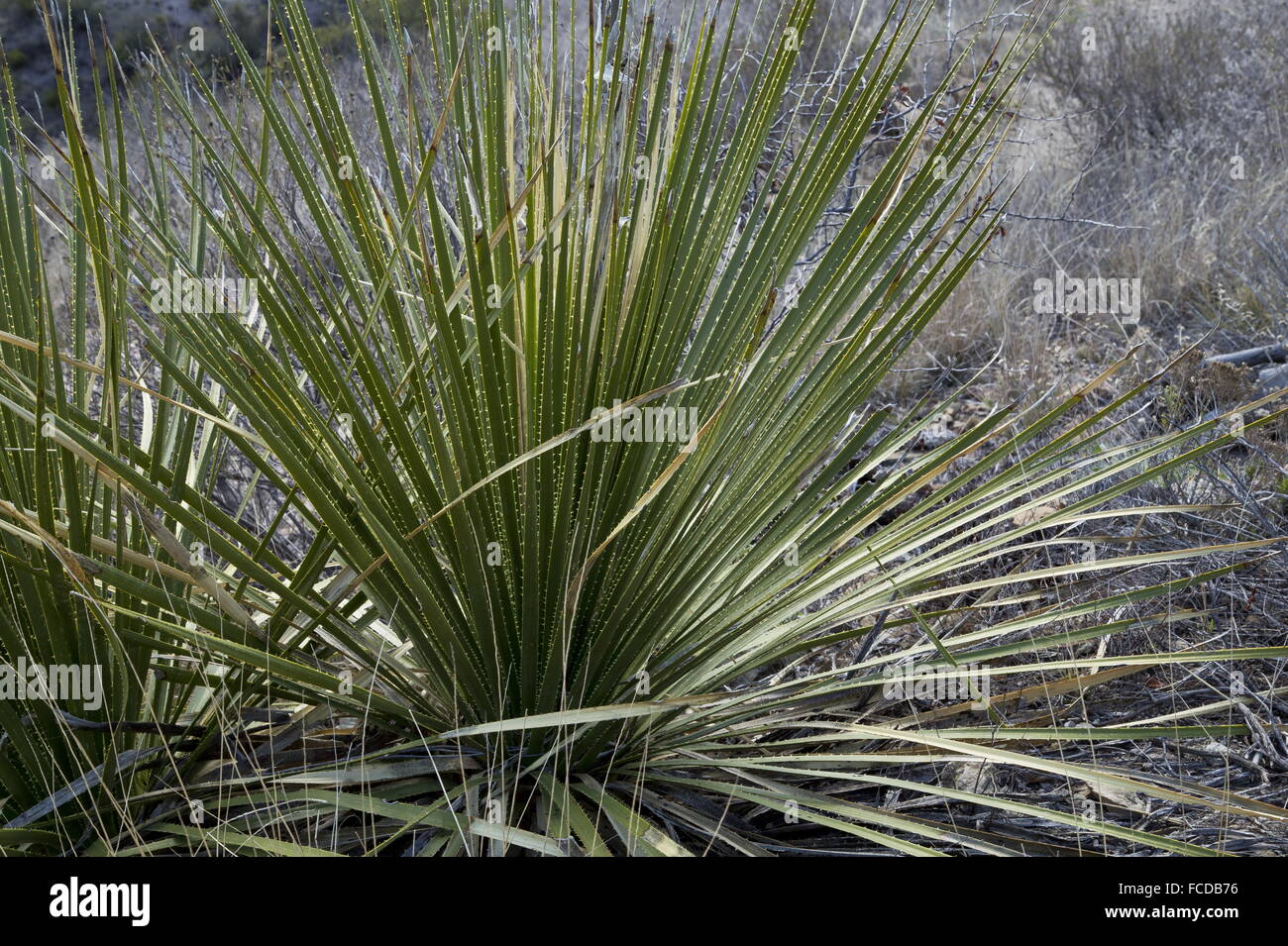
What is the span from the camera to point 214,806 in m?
1.37

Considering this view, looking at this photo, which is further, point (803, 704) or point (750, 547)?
point (750, 547)

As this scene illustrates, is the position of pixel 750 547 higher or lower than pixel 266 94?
lower

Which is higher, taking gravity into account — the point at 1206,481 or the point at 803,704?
the point at 1206,481

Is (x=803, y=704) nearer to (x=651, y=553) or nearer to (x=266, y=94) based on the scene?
(x=651, y=553)

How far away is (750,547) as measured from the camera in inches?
73.1

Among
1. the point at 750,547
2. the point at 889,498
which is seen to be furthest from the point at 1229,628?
the point at 750,547

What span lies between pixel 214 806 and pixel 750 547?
947mm

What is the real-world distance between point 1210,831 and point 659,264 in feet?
3.97
